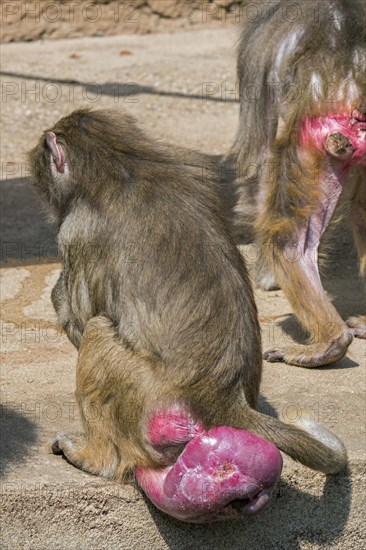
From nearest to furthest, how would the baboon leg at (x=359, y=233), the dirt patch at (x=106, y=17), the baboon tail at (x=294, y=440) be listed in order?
1. the baboon tail at (x=294, y=440)
2. the baboon leg at (x=359, y=233)
3. the dirt patch at (x=106, y=17)

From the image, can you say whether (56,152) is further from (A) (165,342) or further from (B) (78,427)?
(B) (78,427)

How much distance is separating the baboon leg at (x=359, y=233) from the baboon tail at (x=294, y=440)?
174cm

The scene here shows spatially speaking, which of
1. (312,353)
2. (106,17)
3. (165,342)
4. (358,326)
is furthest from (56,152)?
(106,17)

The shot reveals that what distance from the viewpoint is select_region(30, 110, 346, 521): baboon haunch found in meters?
3.73

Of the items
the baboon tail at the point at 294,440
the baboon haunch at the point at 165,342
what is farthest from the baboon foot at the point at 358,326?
the baboon tail at the point at 294,440

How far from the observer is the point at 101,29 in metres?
11.2

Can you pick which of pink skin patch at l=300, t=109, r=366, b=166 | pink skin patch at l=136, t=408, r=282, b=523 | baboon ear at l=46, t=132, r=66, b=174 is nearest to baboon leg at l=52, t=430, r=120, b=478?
pink skin patch at l=136, t=408, r=282, b=523

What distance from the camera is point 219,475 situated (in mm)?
3656

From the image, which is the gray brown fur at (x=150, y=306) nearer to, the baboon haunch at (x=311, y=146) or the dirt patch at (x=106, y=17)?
the baboon haunch at (x=311, y=146)

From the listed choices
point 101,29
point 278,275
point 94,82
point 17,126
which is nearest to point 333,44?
point 278,275

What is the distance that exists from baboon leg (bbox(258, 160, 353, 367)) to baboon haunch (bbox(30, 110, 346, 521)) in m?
1.03

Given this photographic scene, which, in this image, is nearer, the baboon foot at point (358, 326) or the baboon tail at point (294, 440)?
the baboon tail at point (294, 440)

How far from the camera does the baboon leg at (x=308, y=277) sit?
5137 mm

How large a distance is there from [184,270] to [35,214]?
11.5 ft
